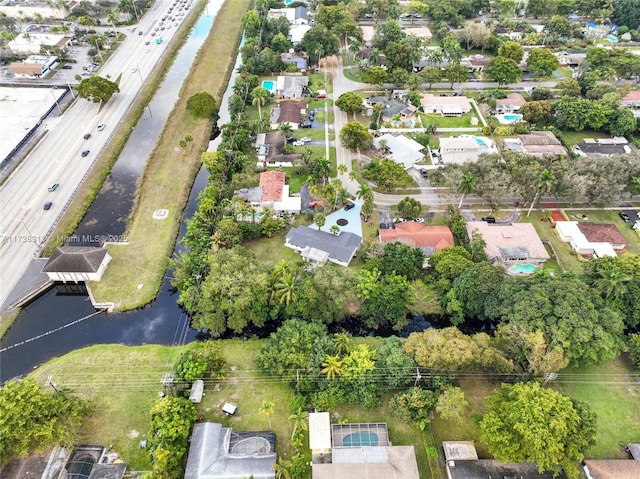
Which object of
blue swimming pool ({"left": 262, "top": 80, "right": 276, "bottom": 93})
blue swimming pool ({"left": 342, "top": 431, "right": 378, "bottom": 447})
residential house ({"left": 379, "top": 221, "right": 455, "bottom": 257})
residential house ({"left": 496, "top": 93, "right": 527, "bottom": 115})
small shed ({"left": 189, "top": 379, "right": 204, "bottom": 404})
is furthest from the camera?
blue swimming pool ({"left": 262, "top": 80, "right": 276, "bottom": 93})

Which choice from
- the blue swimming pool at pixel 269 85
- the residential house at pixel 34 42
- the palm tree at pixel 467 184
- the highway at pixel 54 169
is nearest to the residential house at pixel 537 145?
the palm tree at pixel 467 184

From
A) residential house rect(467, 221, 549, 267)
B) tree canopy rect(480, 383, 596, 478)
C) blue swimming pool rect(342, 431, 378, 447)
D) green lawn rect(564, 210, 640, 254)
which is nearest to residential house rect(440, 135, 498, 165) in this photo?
residential house rect(467, 221, 549, 267)

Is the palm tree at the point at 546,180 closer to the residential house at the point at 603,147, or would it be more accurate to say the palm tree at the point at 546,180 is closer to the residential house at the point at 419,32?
the residential house at the point at 603,147

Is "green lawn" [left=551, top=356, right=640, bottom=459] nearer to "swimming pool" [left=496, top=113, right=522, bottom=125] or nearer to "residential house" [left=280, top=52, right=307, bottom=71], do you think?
"swimming pool" [left=496, top=113, right=522, bottom=125]

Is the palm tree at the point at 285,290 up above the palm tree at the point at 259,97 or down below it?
below

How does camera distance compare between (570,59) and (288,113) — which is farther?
(570,59)

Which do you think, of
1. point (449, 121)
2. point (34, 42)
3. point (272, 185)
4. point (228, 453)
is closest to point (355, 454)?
point (228, 453)

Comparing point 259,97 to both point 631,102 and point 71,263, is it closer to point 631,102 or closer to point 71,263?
point 71,263
